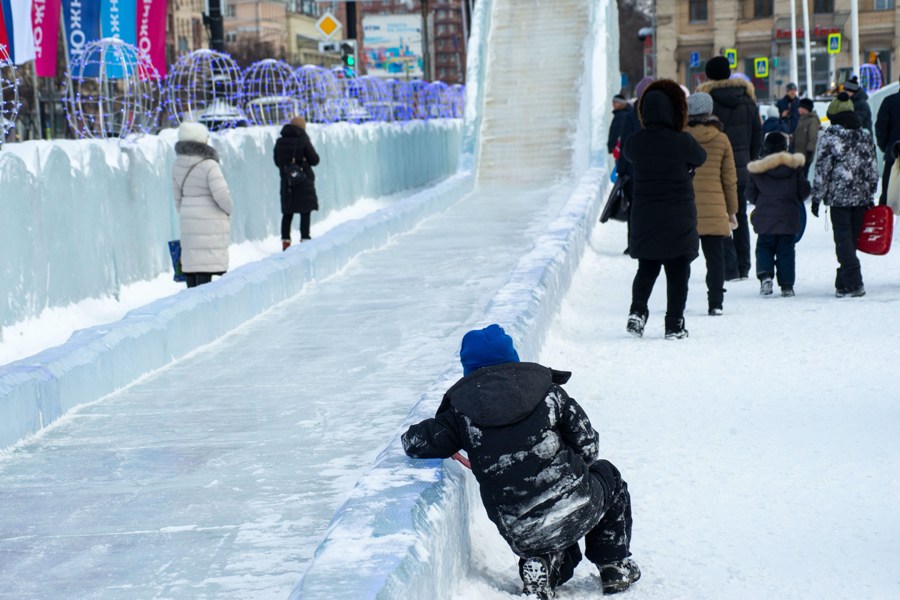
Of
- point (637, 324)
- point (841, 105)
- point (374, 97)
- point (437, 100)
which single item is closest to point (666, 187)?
point (637, 324)

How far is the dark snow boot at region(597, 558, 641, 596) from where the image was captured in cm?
398

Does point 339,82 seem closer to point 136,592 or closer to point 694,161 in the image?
point 694,161

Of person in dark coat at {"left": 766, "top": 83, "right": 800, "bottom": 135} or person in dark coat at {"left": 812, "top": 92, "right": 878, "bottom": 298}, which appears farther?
person in dark coat at {"left": 766, "top": 83, "right": 800, "bottom": 135}

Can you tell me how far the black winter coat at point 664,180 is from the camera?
7961mm

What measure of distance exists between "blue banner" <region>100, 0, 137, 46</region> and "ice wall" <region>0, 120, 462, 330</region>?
4.01 m

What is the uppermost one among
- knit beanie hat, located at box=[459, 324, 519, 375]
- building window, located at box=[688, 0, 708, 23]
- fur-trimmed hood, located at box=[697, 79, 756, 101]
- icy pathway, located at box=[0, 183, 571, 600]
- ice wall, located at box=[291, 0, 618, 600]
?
building window, located at box=[688, 0, 708, 23]

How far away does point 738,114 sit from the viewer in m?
10.3

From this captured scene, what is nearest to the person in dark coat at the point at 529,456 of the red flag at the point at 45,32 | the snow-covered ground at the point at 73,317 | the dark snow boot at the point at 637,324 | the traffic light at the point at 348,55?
the dark snow boot at the point at 637,324

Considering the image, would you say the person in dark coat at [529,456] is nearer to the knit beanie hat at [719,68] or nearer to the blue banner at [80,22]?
the knit beanie hat at [719,68]

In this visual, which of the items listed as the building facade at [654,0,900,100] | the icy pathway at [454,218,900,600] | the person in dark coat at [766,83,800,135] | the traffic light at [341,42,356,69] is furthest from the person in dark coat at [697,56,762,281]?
the building facade at [654,0,900,100]

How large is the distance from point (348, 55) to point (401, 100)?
13.5 ft

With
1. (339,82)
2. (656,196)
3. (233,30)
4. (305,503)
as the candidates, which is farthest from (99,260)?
(233,30)

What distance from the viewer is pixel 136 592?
388 cm

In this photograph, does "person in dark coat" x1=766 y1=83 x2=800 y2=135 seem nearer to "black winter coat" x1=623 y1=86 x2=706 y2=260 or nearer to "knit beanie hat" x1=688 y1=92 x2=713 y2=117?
"knit beanie hat" x1=688 y1=92 x2=713 y2=117
